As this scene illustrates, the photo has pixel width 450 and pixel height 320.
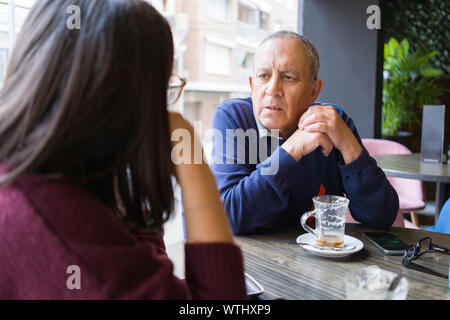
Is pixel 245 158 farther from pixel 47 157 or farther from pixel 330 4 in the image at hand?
pixel 330 4

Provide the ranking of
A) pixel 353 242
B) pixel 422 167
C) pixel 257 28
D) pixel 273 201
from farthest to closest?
pixel 257 28
pixel 422 167
pixel 273 201
pixel 353 242

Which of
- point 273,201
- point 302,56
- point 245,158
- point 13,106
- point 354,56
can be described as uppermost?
point 354,56

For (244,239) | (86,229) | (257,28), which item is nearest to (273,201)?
(244,239)

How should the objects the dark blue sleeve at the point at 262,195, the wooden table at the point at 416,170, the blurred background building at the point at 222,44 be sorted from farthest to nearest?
the blurred background building at the point at 222,44, the wooden table at the point at 416,170, the dark blue sleeve at the point at 262,195

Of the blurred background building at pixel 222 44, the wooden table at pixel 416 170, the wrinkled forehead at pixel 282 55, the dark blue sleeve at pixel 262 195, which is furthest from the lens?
the blurred background building at pixel 222 44

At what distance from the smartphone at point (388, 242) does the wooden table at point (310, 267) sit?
2cm

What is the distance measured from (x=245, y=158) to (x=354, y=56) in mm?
3081

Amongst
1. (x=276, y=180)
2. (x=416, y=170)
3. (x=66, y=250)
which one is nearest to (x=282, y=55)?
(x=276, y=180)

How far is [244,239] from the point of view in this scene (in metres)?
1.23

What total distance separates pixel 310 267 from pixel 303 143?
467 mm

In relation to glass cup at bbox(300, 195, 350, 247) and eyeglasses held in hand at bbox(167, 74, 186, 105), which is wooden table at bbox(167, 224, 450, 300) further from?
eyeglasses held in hand at bbox(167, 74, 186, 105)

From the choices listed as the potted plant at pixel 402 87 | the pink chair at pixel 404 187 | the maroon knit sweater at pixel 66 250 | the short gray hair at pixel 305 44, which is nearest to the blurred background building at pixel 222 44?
the pink chair at pixel 404 187

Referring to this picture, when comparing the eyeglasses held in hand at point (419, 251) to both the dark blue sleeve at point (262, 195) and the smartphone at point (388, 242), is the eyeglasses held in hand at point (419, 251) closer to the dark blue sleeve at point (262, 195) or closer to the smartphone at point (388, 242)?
the smartphone at point (388, 242)

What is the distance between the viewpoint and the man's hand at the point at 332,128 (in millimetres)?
1386
